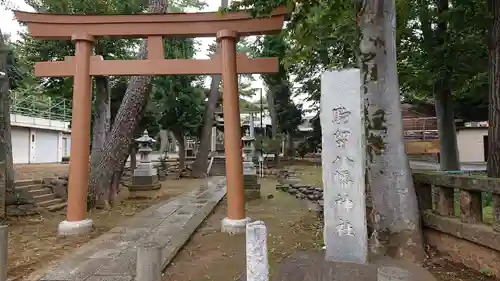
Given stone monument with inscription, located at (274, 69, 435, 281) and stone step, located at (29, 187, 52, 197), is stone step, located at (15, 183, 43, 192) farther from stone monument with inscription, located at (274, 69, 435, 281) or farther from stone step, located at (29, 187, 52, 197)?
stone monument with inscription, located at (274, 69, 435, 281)

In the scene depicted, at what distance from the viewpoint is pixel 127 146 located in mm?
9883

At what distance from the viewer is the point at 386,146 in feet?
15.5

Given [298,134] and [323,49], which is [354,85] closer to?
[323,49]

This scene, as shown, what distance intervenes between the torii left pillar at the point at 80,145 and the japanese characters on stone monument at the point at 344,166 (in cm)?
505

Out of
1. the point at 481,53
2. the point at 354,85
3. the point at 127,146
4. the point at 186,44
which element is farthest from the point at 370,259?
the point at 186,44

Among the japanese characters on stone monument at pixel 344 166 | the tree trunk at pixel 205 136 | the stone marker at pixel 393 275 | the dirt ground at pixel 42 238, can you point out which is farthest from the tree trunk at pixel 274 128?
the stone marker at pixel 393 275

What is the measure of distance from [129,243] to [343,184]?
3.96 m

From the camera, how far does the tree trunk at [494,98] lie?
6242mm

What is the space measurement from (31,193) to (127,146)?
9.13 feet

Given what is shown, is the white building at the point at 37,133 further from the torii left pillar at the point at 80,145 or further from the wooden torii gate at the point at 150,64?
the torii left pillar at the point at 80,145

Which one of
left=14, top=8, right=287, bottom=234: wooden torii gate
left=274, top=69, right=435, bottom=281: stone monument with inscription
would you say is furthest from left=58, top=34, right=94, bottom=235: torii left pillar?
left=274, top=69, right=435, bottom=281: stone monument with inscription

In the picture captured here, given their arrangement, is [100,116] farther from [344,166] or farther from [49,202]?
[344,166]

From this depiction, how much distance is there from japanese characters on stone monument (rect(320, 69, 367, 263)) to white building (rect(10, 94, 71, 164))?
24.8 meters

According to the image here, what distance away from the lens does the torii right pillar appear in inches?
258
